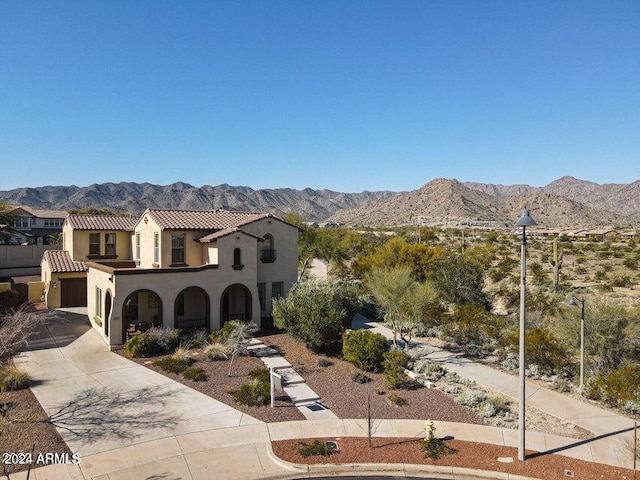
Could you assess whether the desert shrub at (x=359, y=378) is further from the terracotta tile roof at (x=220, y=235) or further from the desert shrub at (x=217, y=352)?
the terracotta tile roof at (x=220, y=235)

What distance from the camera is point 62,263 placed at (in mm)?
29688

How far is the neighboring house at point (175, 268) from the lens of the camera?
22.2 m

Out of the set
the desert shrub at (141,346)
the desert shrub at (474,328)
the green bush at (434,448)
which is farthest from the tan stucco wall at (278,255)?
the green bush at (434,448)

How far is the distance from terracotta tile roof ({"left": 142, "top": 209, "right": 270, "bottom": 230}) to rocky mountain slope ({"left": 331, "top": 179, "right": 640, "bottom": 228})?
98.8 meters

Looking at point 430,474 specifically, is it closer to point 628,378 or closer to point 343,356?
point 628,378

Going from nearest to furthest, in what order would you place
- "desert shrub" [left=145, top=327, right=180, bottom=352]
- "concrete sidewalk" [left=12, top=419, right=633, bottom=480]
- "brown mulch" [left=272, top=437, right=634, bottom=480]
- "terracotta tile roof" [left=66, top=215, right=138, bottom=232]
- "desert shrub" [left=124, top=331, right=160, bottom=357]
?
1. "concrete sidewalk" [left=12, top=419, right=633, bottom=480]
2. "brown mulch" [left=272, top=437, right=634, bottom=480]
3. "desert shrub" [left=124, top=331, right=160, bottom=357]
4. "desert shrub" [left=145, top=327, right=180, bottom=352]
5. "terracotta tile roof" [left=66, top=215, right=138, bottom=232]

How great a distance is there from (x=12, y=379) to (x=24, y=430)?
388cm

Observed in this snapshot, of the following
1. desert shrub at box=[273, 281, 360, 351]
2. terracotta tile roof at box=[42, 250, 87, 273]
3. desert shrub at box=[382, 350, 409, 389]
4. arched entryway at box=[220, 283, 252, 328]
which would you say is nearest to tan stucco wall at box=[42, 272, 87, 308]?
terracotta tile roof at box=[42, 250, 87, 273]

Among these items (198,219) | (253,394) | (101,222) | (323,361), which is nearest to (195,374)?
(253,394)

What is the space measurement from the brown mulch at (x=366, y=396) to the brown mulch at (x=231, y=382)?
4.57ft

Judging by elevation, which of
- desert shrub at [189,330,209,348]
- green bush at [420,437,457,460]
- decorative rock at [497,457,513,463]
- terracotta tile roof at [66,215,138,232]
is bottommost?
decorative rock at [497,457,513,463]

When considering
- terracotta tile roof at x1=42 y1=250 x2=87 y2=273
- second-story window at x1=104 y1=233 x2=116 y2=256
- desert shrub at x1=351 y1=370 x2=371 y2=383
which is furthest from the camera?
second-story window at x1=104 y1=233 x2=116 y2=256

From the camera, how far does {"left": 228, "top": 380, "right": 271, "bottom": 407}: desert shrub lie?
15.1 m

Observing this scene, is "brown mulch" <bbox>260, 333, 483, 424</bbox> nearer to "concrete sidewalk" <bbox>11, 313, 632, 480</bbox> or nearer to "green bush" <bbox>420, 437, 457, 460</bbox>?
"concrete sidewalk" <bbox>11, 313, 632, 480</bbox>
